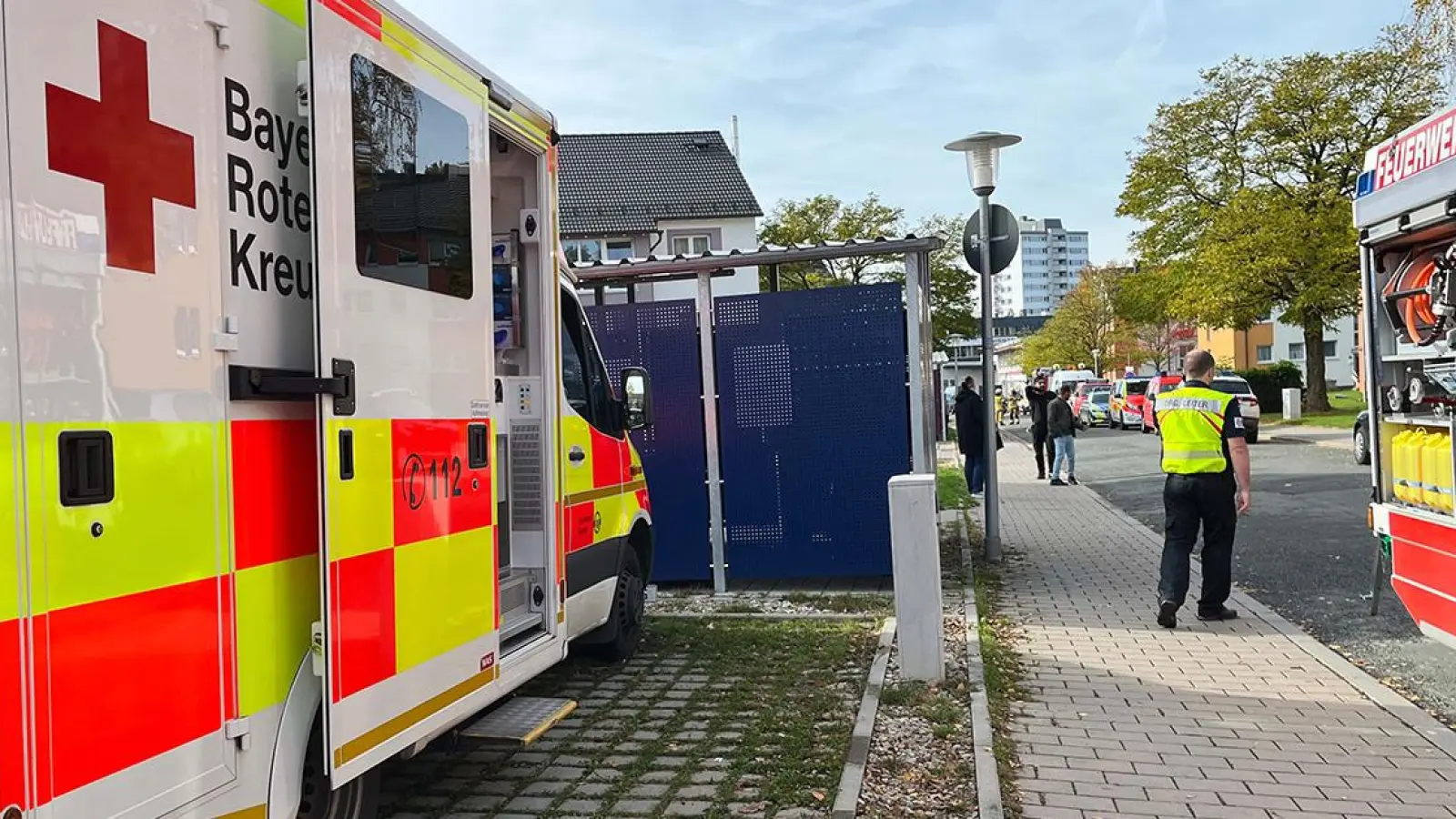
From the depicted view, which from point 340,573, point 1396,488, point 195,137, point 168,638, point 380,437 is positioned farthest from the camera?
point 1396,488

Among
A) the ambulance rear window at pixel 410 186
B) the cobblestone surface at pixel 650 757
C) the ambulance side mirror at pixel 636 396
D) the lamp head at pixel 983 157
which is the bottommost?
the cobblestone surface at pixel 650 757

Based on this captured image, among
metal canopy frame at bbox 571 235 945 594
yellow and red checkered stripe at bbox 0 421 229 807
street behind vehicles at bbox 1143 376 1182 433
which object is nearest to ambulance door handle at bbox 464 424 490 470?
yellow and red checkered stripe at bbox 0 421 229 807

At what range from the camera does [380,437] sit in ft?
10.8

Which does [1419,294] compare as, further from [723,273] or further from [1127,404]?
[1127,404]

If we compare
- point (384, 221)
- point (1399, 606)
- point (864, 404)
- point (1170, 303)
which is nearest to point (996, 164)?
point (864, 404)

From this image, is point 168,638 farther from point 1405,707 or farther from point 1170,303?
point 1170,303

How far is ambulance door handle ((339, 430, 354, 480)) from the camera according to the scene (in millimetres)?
3096

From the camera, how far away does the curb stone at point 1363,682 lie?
5004 mm

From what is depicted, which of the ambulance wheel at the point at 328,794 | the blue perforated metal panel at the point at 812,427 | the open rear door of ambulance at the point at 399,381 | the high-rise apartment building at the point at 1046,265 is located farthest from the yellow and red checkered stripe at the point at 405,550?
the high-rise apartment building at the point at 1046,265

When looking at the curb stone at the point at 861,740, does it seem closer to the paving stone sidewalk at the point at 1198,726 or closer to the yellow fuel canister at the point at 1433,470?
the paving stone sidewalk at the point at 1198,726

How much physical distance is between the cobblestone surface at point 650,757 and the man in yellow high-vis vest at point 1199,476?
2.36 m

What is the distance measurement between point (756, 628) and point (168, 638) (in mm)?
5212

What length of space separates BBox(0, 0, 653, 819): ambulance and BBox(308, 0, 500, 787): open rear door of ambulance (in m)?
0.01

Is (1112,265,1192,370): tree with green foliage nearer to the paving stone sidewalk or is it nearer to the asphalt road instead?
the asphalt road
